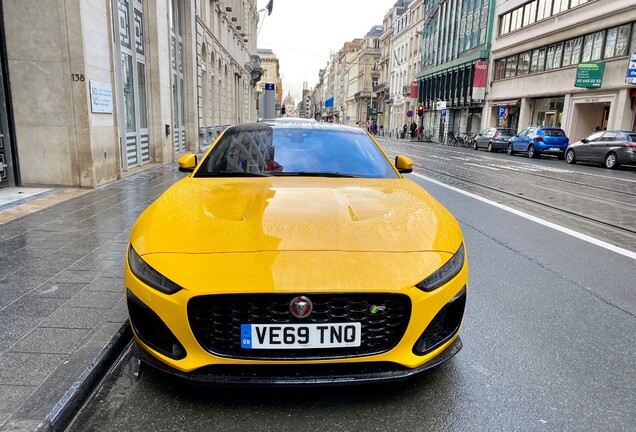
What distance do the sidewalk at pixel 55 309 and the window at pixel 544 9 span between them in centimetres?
3351

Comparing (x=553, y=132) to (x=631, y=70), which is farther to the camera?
(x=553, y=132)

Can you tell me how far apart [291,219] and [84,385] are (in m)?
1.40

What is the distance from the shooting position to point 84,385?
2457 mm

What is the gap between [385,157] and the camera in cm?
415

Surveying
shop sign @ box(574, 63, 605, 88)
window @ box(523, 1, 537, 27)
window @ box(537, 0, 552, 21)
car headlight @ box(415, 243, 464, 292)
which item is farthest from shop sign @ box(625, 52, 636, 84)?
car headlight @ box(415, 243, 464, 292)

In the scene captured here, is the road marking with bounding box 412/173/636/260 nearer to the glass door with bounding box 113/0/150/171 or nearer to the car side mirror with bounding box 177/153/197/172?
the car side mirror with bounding box 177/153/197/172

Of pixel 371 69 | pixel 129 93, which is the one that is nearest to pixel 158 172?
pixel 129 93

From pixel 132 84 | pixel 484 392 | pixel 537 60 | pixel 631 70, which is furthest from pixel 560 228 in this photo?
pixel 537 60

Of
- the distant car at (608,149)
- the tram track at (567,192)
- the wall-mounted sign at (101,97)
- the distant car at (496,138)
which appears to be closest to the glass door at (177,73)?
the wall-mounted sign at (101,97)

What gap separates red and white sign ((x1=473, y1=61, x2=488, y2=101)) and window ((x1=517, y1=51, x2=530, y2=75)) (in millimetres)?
4544

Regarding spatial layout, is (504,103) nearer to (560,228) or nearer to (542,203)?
(542,203)

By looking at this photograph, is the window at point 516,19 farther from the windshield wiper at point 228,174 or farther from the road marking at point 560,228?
the windshield wiper at point 228,174

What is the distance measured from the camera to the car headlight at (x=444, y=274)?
2322mm

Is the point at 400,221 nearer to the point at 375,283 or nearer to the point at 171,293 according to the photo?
the point at 375,283
